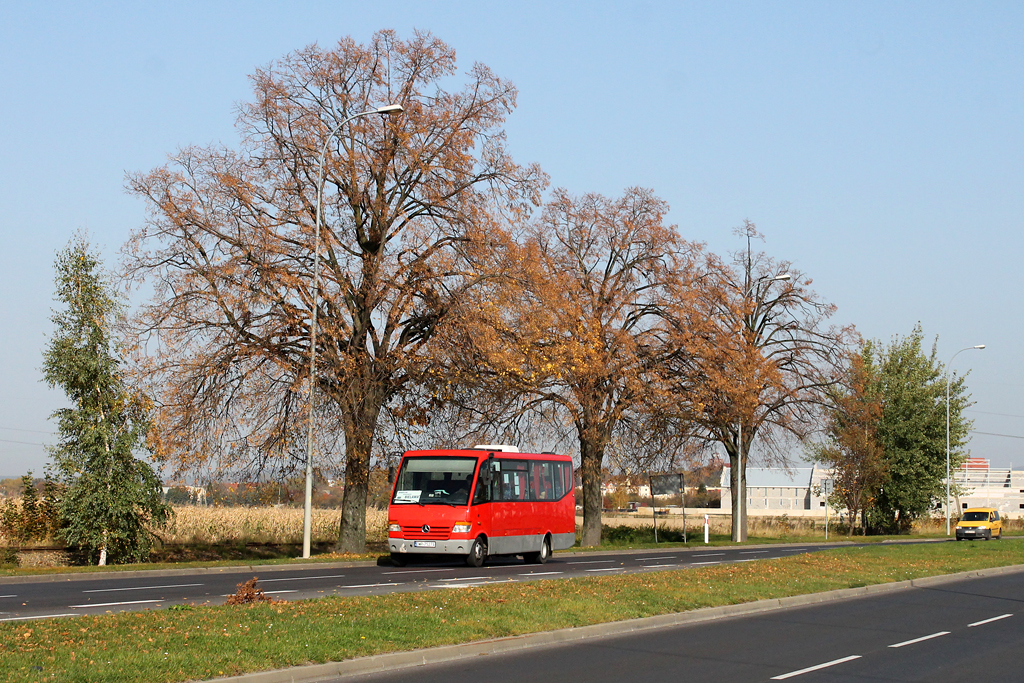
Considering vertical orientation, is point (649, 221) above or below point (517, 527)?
above

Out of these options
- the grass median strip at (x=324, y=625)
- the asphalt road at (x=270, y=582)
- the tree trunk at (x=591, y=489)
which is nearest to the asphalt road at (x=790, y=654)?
the grass median strip at (x=324, y=625)

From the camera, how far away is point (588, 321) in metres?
36.4

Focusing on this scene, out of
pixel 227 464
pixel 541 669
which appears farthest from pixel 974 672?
pixel 227 464

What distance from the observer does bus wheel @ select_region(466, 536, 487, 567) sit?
82.9 feet

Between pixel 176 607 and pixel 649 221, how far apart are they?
29.4m

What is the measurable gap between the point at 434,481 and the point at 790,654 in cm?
1473

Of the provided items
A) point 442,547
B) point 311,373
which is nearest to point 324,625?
point 442,547

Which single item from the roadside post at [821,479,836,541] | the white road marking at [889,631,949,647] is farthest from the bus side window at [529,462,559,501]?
the roadside post at [821,479,836,541]

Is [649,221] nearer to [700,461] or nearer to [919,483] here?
[700,461]

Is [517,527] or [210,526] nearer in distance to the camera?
[517,527]

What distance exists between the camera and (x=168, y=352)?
27375 millimetres

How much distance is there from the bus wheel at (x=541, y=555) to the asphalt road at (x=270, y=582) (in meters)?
0.33

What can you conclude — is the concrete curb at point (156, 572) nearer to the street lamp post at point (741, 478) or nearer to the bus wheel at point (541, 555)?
the bus wheel at point (541, 555)

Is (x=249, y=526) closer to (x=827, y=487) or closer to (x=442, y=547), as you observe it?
(x=442, y=547)
